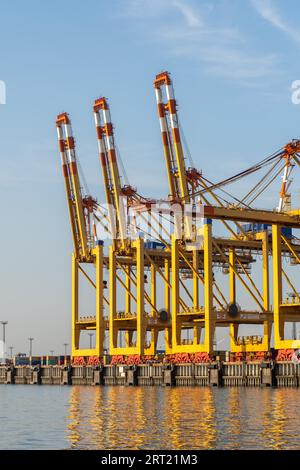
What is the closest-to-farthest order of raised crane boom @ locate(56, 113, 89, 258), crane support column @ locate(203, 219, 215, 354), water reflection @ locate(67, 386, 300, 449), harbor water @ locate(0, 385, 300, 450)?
water reflection @ locate(67, 386, 300, 449) < harbor water @ locate(0, 385, 300, 450) < crane support column @ locate(203, 219, 215, 354) < raised crane boom @ locate(56, 113, 89, 258)

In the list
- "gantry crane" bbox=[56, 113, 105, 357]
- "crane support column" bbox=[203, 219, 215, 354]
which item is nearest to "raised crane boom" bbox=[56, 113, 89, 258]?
"gantry crane" bbox=[56, 113, 105, 357]

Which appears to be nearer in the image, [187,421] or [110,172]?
[187,421]

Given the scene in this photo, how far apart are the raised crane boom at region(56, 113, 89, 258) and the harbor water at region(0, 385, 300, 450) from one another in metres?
34.1

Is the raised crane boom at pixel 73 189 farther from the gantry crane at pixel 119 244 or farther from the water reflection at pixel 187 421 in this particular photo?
the water reflection at pixel 187 421

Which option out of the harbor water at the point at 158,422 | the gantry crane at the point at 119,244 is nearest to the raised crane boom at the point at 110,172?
the gantry crane at the point at 119,244

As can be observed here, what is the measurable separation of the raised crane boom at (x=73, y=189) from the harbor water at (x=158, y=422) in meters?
34.1

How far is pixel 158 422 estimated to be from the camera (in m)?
44.0

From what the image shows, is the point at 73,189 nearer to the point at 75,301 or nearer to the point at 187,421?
the point at 75,301

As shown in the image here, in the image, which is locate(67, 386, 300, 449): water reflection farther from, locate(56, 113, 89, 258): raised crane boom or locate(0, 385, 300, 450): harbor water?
locate(56, 113, 89, 258): raised crane boom

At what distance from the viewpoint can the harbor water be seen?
36625mm

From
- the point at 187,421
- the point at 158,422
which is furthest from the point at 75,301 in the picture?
the point at 158,422

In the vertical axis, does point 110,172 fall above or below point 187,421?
above

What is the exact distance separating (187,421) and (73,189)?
193ft
